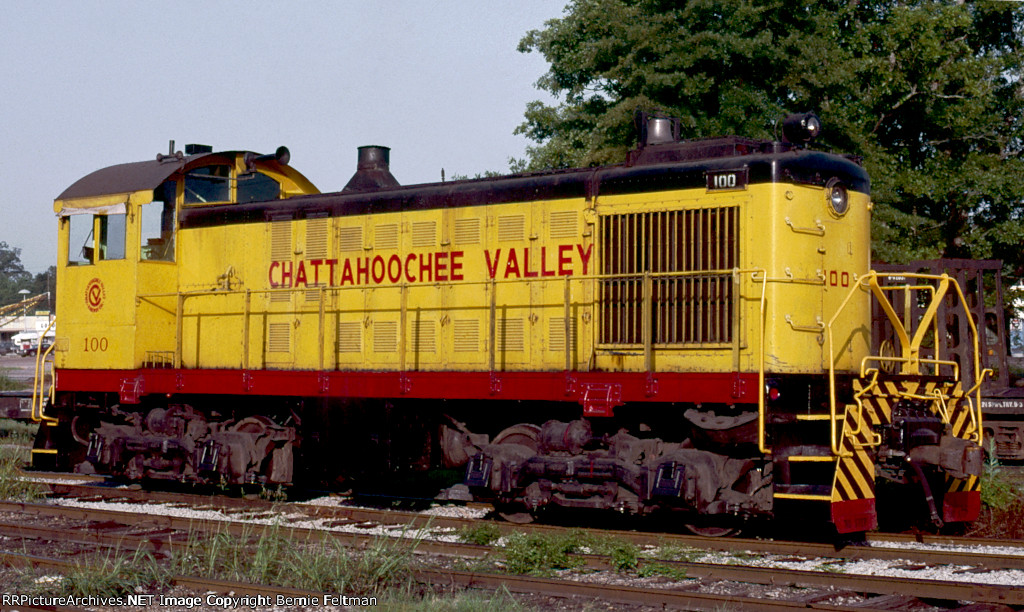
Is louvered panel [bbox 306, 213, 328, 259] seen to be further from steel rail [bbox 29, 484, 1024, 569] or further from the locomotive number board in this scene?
the locomotive number board

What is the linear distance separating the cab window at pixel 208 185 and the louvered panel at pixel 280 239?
1180 millimetres

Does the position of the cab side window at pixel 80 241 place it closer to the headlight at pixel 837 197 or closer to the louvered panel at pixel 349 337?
A: the louvered panel at pixel 349 337

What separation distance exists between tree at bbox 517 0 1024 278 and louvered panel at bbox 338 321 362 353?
993 cm

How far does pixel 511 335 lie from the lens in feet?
36.0

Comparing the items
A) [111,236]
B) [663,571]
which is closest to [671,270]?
[663,571]

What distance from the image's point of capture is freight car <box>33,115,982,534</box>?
9.43 metres

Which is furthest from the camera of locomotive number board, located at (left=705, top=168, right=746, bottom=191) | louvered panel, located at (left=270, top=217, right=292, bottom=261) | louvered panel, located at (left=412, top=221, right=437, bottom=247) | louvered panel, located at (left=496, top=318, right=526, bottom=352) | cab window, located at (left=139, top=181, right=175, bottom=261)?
cab window, located at (left=139, top=181, right=175, bottom=261)

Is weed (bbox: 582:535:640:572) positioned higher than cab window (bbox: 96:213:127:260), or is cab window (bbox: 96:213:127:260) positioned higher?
cab window (bbox: 96:213:127:260)

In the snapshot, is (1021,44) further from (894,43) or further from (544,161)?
(544,161)

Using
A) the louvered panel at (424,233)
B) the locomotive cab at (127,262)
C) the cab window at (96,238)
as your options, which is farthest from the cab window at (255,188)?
the louvered panel at (424,233)

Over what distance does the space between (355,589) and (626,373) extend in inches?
138

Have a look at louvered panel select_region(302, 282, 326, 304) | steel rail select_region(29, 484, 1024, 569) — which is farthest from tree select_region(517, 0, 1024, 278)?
steel rail select_region(29, 484, 1024, 569)

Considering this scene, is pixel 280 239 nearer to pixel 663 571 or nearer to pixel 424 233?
pixel 424 233

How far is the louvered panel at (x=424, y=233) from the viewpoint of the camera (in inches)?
458
